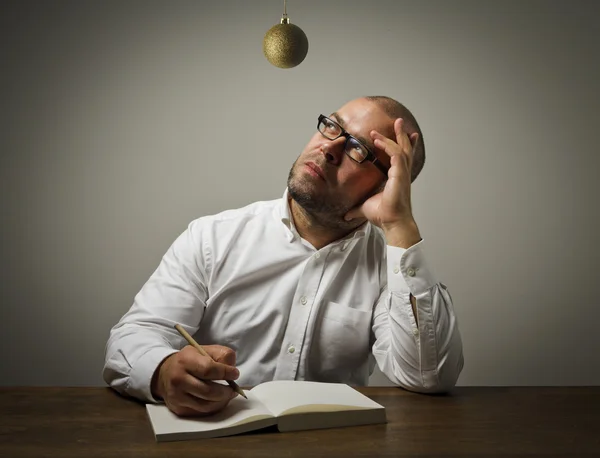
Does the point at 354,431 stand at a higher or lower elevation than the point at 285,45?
lower

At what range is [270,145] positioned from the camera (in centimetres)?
288

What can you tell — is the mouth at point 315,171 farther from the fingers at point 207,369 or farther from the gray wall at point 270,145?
the gray wall at point 270,145

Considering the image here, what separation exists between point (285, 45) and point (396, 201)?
1.66 feet

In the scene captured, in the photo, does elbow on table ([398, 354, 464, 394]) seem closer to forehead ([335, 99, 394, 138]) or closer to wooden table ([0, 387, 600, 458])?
wooden table ([0, 387, 600, 458])

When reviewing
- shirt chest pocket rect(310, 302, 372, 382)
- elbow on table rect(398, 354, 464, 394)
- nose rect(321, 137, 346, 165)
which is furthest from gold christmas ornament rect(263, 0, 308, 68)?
elbow on table rect(398, 354, 464, 394)

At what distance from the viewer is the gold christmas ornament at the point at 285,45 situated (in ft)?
5.18

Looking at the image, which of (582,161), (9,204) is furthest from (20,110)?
(582,161)

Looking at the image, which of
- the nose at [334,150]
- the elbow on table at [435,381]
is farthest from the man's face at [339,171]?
the elbow on table at [435,381]

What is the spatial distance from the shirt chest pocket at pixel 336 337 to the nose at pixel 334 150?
44cm

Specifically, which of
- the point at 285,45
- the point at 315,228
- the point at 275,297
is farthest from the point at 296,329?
the point at 285,45

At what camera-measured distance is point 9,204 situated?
2.78m

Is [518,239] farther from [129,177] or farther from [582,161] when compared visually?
[129,177]

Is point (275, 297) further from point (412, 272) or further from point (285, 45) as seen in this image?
point (285, 45)

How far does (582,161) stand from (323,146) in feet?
5.42
